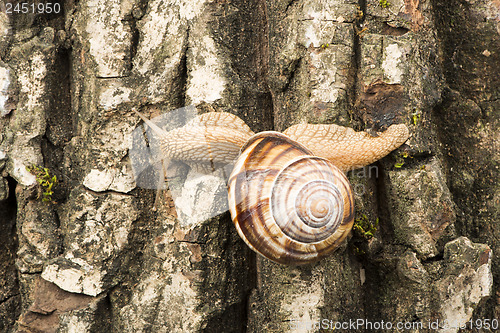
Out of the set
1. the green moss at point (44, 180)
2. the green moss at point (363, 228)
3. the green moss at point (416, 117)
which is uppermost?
the green moss at point (416, 117)

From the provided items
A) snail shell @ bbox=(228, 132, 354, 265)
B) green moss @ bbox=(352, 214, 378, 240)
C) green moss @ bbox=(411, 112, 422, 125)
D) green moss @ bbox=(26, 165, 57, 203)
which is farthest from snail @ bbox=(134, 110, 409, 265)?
green moss @ bbox=(26, 165, 57, 203)

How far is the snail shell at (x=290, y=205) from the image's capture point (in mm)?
2391

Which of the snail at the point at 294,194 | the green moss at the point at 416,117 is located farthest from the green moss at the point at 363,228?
the green moss at the point at 416,117

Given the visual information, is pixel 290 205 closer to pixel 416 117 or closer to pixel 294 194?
pixel 294 194

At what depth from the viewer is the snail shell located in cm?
239

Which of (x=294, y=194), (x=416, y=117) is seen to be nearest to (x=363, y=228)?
(x=294, y=194)

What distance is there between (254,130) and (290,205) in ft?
2.55

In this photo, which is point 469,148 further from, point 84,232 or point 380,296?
point 84,232

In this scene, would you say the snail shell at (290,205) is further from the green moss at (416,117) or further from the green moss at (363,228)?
the green moss at (416,117)

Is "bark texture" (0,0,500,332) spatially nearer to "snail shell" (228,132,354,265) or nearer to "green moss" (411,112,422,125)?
"green moss" (411,112,422,125)

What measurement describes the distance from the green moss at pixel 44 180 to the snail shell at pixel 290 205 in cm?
132

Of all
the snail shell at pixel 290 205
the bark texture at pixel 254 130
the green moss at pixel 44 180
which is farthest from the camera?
the green moss at pixel 44 180

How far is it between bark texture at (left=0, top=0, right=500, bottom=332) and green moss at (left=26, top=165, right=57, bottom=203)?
43mm

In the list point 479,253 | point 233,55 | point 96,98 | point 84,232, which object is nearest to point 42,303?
point 84,232
